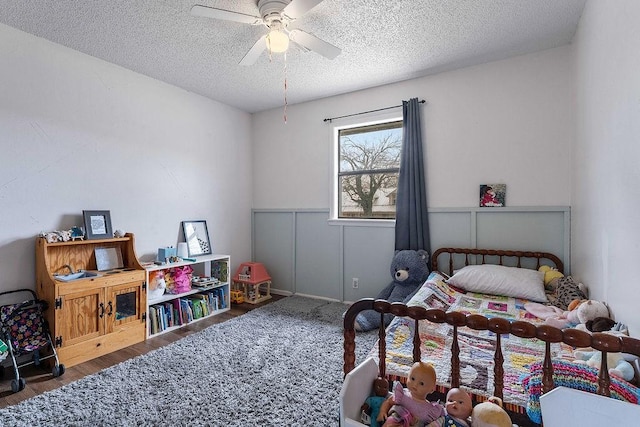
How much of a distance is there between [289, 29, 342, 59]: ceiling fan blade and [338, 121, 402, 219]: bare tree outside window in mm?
1527

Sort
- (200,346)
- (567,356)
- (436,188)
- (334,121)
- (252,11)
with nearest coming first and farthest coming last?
(567,356) → (252,11) → (200,346) → (436,188) → (334,121)

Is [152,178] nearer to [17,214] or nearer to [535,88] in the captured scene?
[17,214]

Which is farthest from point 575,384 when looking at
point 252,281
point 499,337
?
point 252,281

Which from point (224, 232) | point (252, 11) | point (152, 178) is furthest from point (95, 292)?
point (252, 11)

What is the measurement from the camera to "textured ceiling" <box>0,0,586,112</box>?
2117mm

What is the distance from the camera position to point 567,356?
1479 millimetres

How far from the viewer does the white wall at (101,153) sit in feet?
7.70

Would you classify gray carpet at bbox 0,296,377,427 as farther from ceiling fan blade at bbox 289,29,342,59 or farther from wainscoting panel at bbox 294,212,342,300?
ceiling fan blade at bbox 289,29,342,59

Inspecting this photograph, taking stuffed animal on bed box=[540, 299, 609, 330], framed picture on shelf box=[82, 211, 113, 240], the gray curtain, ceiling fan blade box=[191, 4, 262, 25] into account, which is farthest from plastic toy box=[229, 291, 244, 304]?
stuffed animal on bed box=[540, 299, 609, 330]


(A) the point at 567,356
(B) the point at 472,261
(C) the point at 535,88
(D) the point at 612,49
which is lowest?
(A) the point at 567,356

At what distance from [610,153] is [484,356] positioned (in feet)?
4.09

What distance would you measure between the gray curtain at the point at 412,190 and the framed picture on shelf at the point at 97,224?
9.18ft

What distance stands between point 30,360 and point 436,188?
3775 millimetres

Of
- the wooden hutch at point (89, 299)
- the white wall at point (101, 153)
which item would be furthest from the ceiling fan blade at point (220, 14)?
the wooden hutch at point (89, 299)
